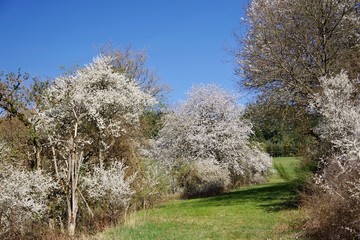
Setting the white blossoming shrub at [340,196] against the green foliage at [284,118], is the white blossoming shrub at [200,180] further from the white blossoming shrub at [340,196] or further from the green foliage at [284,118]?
the white blossoming shrub at [340,196]

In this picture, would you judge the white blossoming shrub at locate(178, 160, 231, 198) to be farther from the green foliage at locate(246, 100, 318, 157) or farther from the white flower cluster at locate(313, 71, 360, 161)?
the white flower cluster at locate(313, 71, 360, 161)

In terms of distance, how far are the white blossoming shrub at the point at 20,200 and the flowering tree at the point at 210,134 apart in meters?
15.0

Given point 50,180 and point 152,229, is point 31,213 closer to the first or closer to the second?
point 50,180

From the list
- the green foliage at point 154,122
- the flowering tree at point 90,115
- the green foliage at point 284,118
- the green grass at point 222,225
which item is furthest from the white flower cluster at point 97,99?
the green foliage at point 154,122

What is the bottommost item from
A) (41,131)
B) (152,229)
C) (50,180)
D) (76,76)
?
(152,229)

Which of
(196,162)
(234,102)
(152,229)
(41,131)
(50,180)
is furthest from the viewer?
(234,102)

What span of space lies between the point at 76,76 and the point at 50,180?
204 inches

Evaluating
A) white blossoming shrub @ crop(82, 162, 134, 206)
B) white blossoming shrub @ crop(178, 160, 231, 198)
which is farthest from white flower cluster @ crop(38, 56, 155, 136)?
white blossoming shrub @ crop(178, 160, 231, 198)

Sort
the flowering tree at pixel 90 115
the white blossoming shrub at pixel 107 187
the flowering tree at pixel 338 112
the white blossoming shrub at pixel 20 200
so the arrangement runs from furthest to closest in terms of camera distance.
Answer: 1. the flowering tree at pixel 90 115
2. the white blossoming shrub at pixel 107 187
3. the white blossoming shrub at pixel 20 200
4. the flowering tree at pixel 338 112

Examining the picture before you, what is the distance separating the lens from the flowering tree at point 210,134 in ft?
91.7

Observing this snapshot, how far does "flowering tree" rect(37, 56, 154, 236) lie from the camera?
562 inches

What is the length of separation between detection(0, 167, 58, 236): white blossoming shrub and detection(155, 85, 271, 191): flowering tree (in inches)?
591

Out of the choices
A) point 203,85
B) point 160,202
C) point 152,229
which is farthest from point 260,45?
point 203,85

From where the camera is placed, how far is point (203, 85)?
1172 inches
